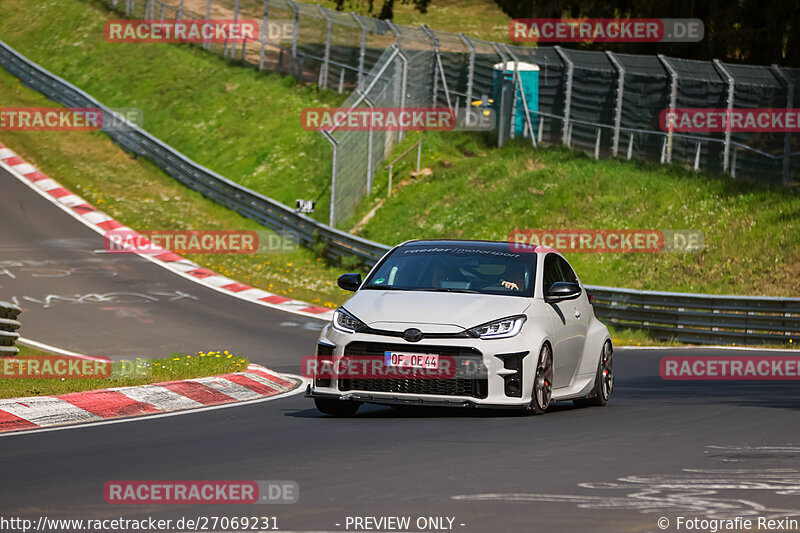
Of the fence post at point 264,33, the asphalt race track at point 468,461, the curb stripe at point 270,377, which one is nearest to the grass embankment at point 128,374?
the curb stripe at point 270,377

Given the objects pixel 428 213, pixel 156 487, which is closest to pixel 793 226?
pixel 428 213

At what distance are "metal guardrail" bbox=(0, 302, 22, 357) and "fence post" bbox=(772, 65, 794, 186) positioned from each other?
64.4 ft

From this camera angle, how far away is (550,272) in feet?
39.8

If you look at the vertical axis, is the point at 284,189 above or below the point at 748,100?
below

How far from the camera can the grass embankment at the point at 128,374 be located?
1162 centimetres

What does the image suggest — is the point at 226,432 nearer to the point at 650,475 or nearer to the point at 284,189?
the point at 650,475

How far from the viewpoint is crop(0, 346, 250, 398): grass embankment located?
38.1ft

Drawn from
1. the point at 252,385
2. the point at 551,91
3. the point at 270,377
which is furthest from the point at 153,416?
the point at 551,91

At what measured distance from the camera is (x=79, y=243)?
32.3m

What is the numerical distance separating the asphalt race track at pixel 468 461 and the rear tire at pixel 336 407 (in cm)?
14

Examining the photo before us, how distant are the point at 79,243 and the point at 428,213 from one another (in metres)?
9.07

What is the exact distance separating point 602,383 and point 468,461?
15.5ft

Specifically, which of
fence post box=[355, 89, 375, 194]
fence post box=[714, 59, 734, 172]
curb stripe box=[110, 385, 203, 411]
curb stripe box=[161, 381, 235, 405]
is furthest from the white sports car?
fence post box=[355, 89, 375, 194]

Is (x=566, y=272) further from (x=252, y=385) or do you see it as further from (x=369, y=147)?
(x=369, y=147)
